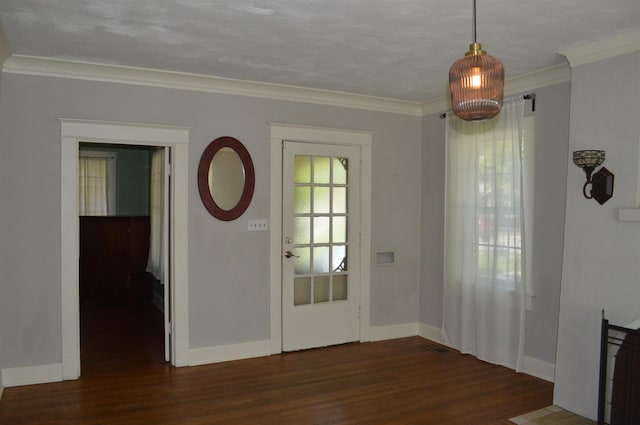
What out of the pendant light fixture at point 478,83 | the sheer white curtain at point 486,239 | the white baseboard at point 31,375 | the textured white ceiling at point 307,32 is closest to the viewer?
the pendant light fixture at point 478,83

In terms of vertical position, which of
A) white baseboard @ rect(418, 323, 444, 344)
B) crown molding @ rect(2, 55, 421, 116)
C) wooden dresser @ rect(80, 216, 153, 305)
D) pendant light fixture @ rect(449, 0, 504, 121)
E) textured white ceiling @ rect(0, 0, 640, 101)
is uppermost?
textured white ceiling @ rect(0, 0, 640, 101)

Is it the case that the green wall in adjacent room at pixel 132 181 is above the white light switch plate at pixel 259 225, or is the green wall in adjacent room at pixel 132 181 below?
above

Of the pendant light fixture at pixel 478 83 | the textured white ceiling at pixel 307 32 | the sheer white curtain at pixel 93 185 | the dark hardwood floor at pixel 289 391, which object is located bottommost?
the dark hardwood floor at pixel 289 391

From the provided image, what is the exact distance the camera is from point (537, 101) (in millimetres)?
4219

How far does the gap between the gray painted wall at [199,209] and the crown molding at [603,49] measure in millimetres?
2145

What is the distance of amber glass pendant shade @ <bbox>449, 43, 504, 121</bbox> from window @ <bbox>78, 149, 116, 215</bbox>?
21.3 ft

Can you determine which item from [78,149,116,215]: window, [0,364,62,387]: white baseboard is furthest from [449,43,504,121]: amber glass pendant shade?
[78,149,116,215]: window

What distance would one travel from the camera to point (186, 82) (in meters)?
4.32

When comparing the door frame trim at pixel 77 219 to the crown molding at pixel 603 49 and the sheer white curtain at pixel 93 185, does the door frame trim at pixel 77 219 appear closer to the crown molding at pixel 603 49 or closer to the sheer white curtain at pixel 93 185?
the crown molding at pixel 603 49

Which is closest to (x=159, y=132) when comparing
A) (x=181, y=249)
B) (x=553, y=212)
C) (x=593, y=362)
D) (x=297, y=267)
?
(x=181, y=249)

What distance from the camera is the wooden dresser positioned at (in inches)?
267

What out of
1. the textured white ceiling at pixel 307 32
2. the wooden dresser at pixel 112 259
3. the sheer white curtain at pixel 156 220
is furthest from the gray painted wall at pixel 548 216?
the wooden dresser at pixel 112 259

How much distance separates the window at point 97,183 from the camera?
290 inches

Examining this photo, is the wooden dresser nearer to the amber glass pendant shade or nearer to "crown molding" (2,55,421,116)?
"crown molding" (2,55,421,116)
